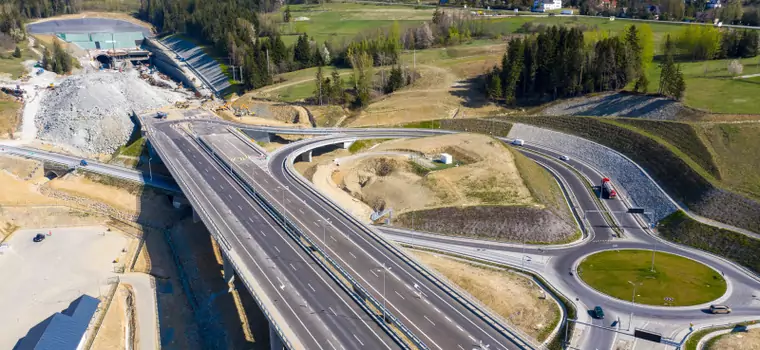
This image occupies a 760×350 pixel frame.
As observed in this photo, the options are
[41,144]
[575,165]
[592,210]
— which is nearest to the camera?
[592,210]

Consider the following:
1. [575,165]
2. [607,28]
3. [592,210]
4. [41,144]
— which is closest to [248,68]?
[41,144]

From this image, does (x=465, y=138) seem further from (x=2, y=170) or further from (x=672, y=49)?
(x=2, y=170)

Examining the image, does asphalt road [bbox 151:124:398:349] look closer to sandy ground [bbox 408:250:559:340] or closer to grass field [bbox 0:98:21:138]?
sandy ground [bbox 408:250:559:340]

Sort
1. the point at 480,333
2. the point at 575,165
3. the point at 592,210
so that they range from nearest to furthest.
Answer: the point at 480,333 → the point at 592,210 → the point at 575,165

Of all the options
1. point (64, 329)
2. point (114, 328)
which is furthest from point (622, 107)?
point (64, 329)

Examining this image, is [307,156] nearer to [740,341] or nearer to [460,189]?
[460,189]

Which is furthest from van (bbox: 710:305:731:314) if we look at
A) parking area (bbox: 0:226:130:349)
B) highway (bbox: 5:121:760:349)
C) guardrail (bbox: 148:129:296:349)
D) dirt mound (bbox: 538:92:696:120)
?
parking area (bbox: 0:226:130:349)
